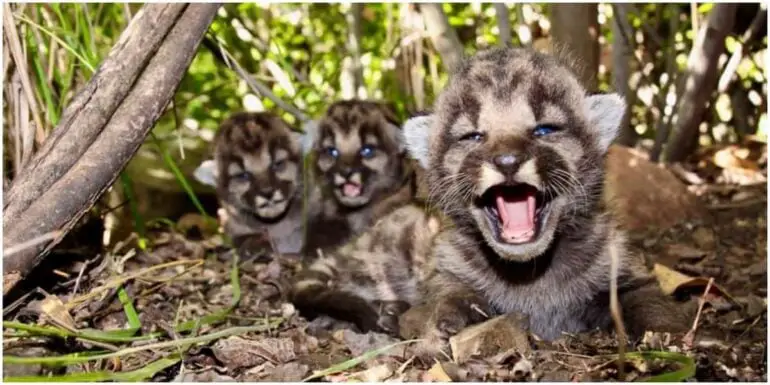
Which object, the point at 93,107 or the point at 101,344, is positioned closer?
the point at 101,344

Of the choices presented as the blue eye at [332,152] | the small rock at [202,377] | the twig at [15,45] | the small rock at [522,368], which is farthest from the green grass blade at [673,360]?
the blue eye at [332,152]

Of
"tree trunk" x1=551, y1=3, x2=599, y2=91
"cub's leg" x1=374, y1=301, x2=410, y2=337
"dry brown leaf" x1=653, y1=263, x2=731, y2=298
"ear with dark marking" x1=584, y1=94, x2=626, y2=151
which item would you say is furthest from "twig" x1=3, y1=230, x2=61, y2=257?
"tree trunk" x1=551, y1=3, x2=599, y2=91

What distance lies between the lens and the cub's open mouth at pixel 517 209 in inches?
134

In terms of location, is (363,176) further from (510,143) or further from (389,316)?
(510,143)

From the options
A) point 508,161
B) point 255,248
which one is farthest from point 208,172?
point 508,161

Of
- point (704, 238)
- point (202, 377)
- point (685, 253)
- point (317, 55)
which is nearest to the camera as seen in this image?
point (202, 377)

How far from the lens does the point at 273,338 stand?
11.5ft

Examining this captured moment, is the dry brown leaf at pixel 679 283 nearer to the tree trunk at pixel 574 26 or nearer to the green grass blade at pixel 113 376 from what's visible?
the tree trunk at pixel 574 26

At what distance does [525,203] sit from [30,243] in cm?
171

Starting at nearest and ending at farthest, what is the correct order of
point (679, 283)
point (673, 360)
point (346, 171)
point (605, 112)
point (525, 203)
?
1. point (673, 360)
2. point (525, 203)
3. point (605, 112)
4. point (679, 283)
5. point (346, 171)

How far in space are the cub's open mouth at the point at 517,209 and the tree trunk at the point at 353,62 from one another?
346 centimetres

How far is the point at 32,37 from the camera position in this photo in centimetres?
404

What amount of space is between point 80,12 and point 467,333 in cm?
228

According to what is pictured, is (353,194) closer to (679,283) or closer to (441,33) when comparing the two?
(441,33)
